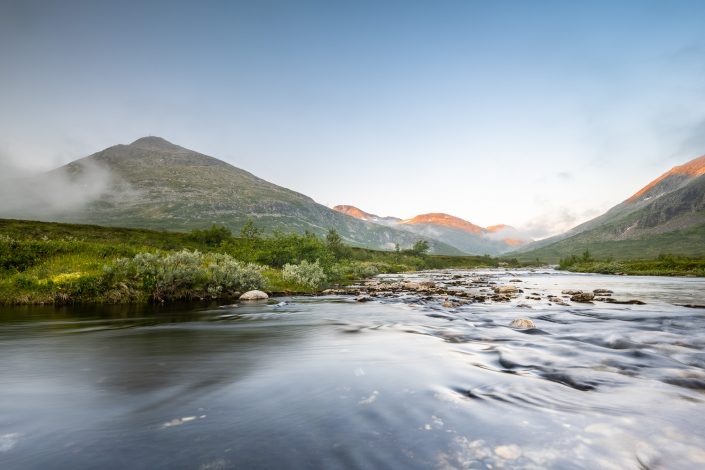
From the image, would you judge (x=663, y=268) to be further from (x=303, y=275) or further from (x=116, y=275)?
(x=116, y=275)

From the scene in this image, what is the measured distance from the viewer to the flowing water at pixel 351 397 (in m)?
5.50

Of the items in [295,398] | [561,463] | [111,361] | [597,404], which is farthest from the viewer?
[111,361]

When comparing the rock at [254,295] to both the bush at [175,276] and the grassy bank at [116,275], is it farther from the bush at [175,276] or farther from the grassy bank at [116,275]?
the bush at [175,276]

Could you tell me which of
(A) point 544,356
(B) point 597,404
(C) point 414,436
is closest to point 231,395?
(C) point 414,436

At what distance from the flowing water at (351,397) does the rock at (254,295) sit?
1167cm

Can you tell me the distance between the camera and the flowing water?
5.50 meters

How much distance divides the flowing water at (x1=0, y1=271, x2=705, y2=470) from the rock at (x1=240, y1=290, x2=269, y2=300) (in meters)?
11.7

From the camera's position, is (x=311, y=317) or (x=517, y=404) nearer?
(x=517, y=404)

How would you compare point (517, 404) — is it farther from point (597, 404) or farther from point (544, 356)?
point (544, 356)

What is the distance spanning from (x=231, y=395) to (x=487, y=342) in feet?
31.9

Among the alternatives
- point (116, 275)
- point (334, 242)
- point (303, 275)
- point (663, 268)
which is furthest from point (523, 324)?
point (334, 242)

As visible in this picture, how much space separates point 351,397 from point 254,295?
22.7 meters

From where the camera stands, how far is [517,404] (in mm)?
7539

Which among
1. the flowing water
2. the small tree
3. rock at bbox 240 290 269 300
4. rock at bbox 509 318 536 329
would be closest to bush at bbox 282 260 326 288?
rock at bbox 240 290 269 300
